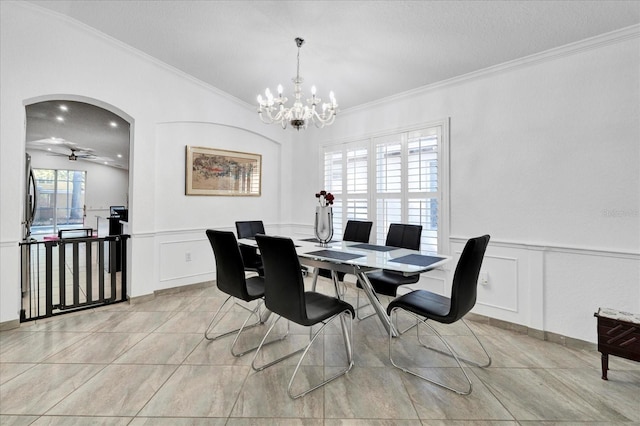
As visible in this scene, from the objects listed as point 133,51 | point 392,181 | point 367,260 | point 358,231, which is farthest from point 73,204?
point 367,260

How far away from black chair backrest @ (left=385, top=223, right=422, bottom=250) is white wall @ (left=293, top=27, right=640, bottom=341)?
0.53 metres

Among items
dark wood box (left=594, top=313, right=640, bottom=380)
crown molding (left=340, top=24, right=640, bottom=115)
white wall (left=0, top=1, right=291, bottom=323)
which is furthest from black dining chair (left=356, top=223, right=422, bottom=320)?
white wall (left=0, top=1, right=291, bottom=323)

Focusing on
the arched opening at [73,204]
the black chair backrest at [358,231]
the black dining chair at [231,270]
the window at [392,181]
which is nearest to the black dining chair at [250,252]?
the black dining chair at [231,270]

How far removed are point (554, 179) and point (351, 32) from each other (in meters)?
2.28

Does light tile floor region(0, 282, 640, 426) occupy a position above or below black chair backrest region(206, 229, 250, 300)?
below

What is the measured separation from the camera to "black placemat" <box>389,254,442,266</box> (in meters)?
2.13

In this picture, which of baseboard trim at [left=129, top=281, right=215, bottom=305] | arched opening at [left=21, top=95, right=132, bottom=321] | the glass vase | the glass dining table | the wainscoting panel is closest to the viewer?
the glass dining table

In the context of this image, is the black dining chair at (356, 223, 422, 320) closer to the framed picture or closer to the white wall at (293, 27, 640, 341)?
the white wall at (293, 27, 640, 341)

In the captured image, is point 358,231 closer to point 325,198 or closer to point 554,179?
point 325,198

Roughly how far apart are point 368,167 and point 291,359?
2743mm

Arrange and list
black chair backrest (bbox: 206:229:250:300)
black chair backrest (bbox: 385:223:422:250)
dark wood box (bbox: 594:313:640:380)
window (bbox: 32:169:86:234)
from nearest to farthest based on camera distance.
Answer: dark wood box (bbox: 594:313:640:380) → black chair backrest (bbox: 206:229:250:300) → black chair backrest (bbox: 385:223:422:250) → window (bbox: 32:169:86:234)

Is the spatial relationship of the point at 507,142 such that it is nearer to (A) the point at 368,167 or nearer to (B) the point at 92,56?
(A) the point at 368,167

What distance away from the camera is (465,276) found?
6.17 ft

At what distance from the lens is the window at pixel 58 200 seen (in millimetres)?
8898
